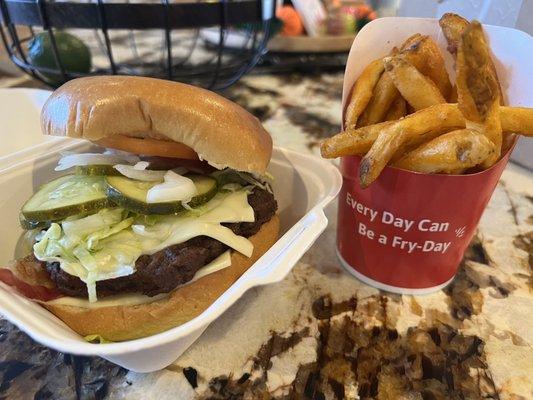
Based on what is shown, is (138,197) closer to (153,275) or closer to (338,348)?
(153,275)

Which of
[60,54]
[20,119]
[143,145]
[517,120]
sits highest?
[517,120]

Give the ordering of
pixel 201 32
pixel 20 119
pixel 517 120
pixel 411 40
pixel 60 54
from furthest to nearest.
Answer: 1. pixel 201 32
2. pixel 60 54
3. pixel 20 119
4. pixel 411 40
5. pixel 517 120

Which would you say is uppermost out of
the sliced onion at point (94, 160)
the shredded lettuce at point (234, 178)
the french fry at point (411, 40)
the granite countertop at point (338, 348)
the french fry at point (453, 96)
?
the french fry at point (411, 40)

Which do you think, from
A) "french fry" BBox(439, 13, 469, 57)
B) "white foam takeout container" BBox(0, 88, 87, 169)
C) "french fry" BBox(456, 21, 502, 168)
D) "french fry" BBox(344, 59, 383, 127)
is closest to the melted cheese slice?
"french fry" BBox(344, 59, 383, 127)

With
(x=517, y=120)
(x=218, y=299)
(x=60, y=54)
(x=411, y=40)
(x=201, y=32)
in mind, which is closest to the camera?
(x=218, y=299)

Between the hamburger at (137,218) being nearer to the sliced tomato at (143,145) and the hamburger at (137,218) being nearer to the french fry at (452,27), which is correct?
the sliced tomato at (143,145)

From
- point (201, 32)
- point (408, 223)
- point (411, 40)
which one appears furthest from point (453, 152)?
point (201, 32)

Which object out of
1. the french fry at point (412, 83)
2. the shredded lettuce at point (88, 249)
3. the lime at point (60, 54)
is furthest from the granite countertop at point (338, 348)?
the lime at point (60, 54)
